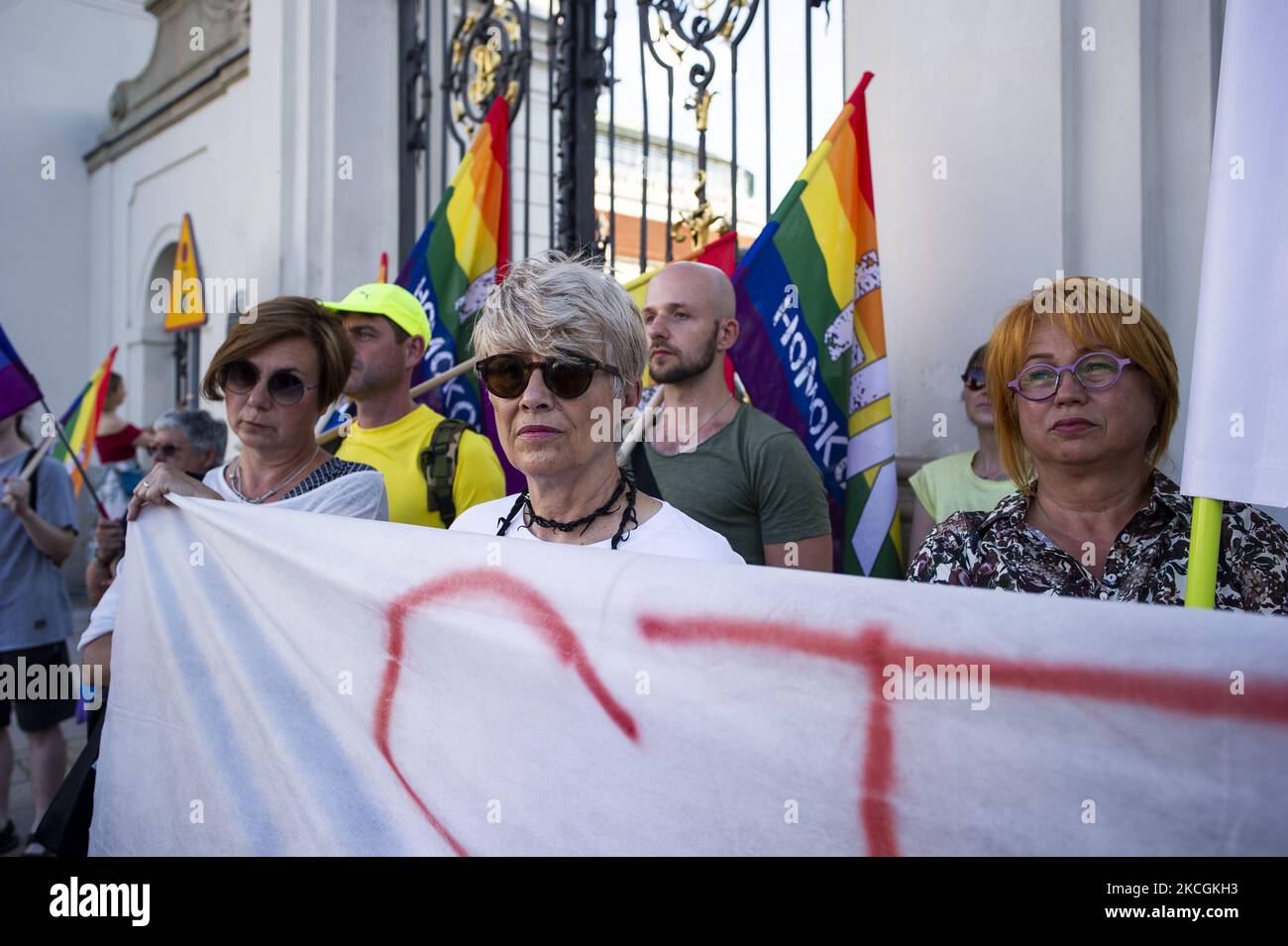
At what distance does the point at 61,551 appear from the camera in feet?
11.5

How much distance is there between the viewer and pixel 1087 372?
5.48 feet

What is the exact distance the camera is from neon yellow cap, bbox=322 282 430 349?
3076 mm

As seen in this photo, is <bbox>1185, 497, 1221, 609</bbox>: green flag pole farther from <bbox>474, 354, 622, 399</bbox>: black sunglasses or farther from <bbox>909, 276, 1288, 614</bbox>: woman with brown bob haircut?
<bbox>474, 354, 622, 399</bbox>: black sunglasses

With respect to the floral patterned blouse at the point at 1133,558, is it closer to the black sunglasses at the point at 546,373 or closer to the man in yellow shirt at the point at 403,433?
the black sunglasses at the point at 546,373

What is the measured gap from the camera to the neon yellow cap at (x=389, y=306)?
3.08 metres

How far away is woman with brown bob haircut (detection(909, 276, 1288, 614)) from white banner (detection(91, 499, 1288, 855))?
2.05 feet

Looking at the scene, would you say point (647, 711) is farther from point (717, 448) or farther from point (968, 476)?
point (968, 476)

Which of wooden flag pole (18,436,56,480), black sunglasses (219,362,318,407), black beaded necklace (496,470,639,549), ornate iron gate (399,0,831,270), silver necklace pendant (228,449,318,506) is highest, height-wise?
ornate iron gate (399,0,831,270)

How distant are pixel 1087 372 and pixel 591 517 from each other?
0.87m

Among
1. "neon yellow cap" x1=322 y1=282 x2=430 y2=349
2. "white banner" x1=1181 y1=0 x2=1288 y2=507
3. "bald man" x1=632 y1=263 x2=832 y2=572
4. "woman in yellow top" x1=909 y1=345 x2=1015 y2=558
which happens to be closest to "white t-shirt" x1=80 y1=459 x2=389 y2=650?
"bald man" x1=632 y1=263 x2=832 y2=572

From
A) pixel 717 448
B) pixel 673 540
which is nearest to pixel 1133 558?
pixel 673 540

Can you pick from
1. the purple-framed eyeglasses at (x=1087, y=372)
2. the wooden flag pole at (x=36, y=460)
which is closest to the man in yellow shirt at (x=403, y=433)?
the wooden flag pole at (x=36, y=460)

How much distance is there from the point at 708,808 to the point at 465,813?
0.39m
